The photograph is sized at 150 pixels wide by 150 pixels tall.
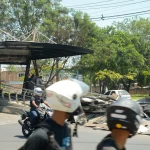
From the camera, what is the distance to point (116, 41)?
150ft

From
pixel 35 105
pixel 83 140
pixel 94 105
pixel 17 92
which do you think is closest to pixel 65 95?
pixel 83 140

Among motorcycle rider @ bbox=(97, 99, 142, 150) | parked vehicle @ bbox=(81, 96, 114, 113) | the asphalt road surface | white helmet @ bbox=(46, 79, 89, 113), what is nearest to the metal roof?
parked vehicle @ bbox=(81, 96, 114, 113)

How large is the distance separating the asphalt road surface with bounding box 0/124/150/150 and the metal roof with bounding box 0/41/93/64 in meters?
7.53

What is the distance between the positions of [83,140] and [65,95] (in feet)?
27.6

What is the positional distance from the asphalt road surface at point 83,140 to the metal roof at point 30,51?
7.53m

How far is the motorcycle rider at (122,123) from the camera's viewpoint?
7.83 ft

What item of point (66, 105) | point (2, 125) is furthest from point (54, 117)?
point (2, 125)

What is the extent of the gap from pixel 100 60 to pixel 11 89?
1948cm

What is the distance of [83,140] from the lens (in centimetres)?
1091

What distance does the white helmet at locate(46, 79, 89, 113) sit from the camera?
268cm

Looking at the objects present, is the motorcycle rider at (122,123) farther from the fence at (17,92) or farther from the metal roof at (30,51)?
the metal roof at (30,51)

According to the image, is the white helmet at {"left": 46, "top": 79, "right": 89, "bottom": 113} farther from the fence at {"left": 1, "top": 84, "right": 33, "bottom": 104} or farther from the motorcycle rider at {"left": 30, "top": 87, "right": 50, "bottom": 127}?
the fence at {"left": 1, "top": 84, "right": 33, "bottom": 104}

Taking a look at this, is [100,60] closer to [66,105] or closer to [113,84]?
[113,84]

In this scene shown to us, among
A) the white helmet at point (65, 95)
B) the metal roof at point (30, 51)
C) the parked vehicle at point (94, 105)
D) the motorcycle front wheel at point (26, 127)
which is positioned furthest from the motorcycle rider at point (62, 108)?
the metal roof at point (30, 51)
